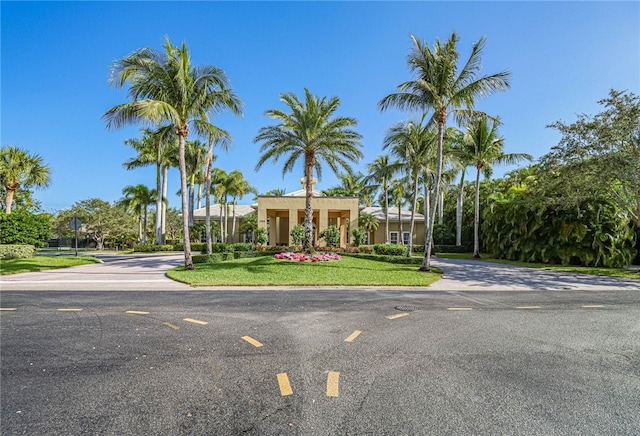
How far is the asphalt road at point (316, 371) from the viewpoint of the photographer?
271 cm

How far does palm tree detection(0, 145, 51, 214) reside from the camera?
2628cm

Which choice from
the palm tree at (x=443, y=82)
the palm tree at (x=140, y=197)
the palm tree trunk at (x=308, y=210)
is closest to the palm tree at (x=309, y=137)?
the palm tree trunk at (x=308, y=210)

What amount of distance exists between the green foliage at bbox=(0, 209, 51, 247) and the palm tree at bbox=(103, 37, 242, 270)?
1560cm

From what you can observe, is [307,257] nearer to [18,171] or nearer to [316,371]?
[316,371]

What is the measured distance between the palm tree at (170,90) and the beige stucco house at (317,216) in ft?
33.9

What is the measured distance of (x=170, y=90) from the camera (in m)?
14.6

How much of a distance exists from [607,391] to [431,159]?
67.5ft

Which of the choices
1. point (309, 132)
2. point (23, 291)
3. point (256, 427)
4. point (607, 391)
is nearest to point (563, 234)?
point (309, 132)

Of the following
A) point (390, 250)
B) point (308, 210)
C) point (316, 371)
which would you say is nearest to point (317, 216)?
point (390, 250)

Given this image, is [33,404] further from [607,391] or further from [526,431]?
[607,391]

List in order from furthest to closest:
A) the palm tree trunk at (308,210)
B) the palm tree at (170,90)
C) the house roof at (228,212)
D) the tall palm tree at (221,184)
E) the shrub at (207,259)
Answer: the house roof at (228,212) < the tall palm tree at (221,184) < the palm tree trunk at (308,210) < the shrub at (207,259) < the palm tree at (170,90)

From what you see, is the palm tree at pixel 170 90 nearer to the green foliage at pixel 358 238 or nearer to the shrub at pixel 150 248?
the green foliage at pixel 358 238

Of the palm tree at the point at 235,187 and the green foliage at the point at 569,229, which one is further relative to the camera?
the palm tree at the point at 235,187

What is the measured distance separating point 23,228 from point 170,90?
1774 centimetres
